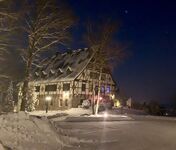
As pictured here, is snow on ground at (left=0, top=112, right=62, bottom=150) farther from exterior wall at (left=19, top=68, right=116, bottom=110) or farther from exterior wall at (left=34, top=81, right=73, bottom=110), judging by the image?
exterior wall at (left=34, top=81, right=73, bottom=110)

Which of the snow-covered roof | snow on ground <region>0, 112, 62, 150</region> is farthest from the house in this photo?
snow on ground <region>0, 112, 62, 150</region>

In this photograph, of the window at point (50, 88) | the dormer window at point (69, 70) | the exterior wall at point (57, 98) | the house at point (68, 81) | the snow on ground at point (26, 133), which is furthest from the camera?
the window at point (50, 88)

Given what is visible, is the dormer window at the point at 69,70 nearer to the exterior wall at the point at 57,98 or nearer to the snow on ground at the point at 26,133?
the exterior wall at the point at 57,98

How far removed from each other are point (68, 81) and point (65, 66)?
521 centimetres

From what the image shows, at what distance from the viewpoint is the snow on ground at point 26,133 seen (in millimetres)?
13531

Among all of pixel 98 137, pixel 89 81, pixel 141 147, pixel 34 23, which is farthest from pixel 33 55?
pixel 89 81

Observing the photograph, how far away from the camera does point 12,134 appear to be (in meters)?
14.0

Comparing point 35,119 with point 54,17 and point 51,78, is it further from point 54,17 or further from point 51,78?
point 51,78

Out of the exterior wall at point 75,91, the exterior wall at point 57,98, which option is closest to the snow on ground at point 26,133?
the exterior wall at point 75,91

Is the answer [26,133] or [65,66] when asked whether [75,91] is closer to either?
[65,66]

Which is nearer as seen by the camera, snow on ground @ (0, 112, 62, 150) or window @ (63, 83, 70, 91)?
snow on ground @ (0, 112, 62, 150)

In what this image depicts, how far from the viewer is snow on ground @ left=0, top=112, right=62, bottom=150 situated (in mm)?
13531

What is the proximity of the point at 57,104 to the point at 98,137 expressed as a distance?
44.9 m

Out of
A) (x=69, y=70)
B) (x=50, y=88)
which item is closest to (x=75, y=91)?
(x=69, y=70)
